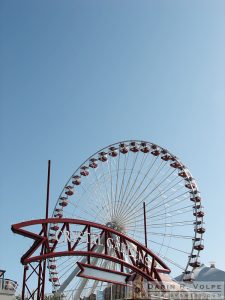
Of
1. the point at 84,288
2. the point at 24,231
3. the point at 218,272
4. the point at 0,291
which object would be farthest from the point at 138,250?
the point at 218,272

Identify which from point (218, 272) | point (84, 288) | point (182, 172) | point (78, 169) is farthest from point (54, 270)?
point (218, 272)

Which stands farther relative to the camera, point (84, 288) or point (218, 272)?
point (218, 272)

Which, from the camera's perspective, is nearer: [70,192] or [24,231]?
[24,231]

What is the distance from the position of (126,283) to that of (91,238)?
3.65 metres

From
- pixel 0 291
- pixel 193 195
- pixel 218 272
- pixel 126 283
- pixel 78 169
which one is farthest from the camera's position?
pixel 218 272

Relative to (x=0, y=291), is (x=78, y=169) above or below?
above

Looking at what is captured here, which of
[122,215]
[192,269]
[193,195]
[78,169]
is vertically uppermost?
[78,169]

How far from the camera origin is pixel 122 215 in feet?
121

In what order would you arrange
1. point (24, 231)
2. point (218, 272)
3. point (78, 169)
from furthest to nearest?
point (218, 272) → point (78, 169) → point (24, 231)

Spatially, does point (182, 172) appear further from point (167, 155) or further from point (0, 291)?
point (0, 291)

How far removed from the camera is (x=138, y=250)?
94.1 feet

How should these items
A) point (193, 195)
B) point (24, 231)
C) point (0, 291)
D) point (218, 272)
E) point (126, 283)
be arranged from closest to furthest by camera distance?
point (24, 231) < point (126, 283) < point (0, 291) < point (193, 195) < point (218, 272)

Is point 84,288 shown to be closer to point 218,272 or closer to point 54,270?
point 54,270

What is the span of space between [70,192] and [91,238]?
15.2 metres
